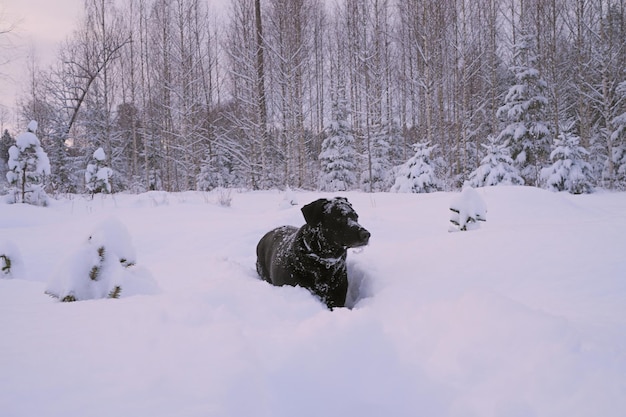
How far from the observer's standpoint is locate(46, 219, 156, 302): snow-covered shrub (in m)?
2.34

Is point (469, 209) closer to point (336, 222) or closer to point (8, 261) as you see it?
point (336, 222)

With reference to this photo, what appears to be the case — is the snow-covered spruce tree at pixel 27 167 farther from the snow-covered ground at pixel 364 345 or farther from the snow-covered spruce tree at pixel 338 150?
the snow-covered spruce tree at pixel 338 150

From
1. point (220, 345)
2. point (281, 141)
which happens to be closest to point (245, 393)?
point (220, 345)

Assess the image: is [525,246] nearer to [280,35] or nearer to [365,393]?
[365,393]

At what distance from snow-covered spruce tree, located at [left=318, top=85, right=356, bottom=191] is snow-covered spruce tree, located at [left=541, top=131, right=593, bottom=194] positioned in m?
10.5

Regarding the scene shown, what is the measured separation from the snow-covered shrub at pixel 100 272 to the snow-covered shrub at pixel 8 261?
4.16 ft

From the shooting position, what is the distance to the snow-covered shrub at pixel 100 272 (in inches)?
92.0

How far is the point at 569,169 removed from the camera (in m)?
12.1

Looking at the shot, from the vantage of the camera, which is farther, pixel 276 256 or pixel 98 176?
pixel 98 176

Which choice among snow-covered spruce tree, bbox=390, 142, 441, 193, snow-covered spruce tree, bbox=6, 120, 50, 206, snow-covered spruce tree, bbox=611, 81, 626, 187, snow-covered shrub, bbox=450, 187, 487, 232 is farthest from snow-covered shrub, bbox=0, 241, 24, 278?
snow-covered spruce tree, bbox=611, 81, 626, 187

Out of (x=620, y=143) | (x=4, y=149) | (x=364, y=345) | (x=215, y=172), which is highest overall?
(x=4, y=149)

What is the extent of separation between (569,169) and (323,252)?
12.8m

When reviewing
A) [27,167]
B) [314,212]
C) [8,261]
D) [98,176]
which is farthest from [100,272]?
[98,176]

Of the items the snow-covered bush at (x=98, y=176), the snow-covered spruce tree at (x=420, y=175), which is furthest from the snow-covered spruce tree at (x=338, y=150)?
the snow-covered bush at (x=98, y=176)
